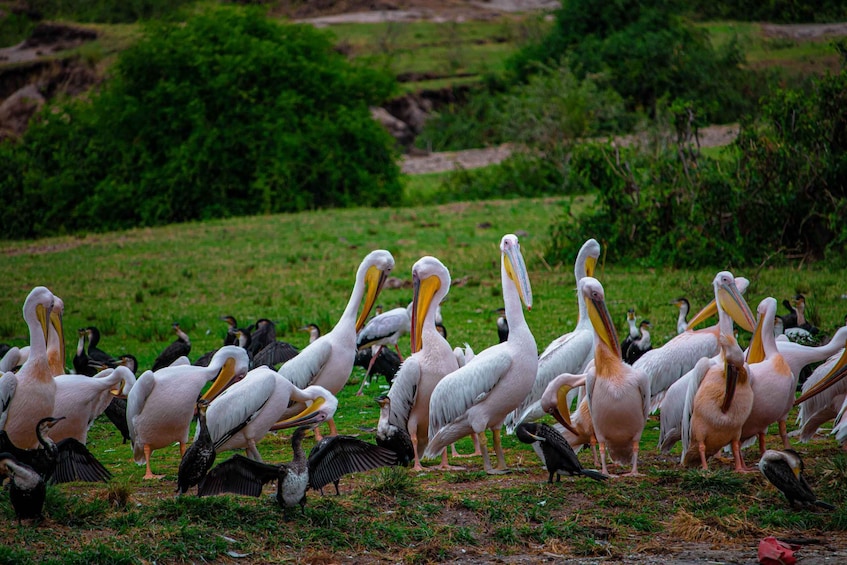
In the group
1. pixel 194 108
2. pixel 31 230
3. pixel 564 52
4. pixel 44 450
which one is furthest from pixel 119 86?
Result: pixel 44 450

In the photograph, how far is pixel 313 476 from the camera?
6.10m

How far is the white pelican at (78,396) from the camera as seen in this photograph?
24.3 ft

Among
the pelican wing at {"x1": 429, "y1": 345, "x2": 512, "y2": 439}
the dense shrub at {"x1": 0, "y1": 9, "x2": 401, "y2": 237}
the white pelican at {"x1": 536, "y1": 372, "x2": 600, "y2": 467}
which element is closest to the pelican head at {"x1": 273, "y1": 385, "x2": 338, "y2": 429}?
the pelican wing at {"x1": 429, "y1": 345, "x2": 512, "y2": 439}

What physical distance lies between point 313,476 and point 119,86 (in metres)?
24.3

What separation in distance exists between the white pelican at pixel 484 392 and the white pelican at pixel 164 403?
168cm

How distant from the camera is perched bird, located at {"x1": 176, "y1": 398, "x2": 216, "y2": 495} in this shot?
6.17 metres

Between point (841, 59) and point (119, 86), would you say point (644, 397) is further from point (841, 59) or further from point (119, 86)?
point (119, 86)

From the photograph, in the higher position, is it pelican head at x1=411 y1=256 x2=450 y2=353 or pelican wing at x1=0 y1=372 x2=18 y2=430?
pelican head at x1=411 y1=256 x2=450 y2=353

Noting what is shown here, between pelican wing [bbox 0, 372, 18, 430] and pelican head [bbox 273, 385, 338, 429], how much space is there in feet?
6.46

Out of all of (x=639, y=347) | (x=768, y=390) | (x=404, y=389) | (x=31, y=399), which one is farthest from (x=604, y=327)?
(x=31, y=399)

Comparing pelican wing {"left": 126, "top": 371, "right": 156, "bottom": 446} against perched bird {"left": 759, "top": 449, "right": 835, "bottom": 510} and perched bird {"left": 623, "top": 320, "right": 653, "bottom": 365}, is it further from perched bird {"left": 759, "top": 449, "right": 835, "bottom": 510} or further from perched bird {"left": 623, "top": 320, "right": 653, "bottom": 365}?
perched bird {"left": 623, "top": 320, "right": 653, "bottom": 365}

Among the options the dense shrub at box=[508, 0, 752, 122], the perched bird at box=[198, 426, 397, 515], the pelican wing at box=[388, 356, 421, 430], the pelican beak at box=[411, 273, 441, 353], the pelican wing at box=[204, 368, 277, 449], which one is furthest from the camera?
the dense shrub at box=[508, 0, 752, 122]

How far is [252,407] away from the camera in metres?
6.96

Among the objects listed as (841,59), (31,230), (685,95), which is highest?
(841,59)
